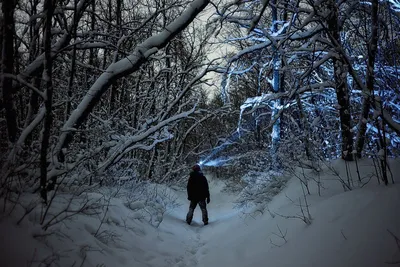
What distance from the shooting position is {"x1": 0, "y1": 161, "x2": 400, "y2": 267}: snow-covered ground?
2.21 metres

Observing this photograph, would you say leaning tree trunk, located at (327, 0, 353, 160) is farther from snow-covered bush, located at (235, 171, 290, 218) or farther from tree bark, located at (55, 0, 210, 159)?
tree bark, located at (55, 0, 210, 159)

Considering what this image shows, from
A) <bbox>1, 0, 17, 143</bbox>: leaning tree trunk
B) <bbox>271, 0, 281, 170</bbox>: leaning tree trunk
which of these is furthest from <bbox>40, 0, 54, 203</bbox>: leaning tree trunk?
<bbox>271, 0, 281, 170</bbox>: leaning tree trunk

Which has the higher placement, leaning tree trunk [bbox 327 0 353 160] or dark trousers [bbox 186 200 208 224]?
leaning tree trunk [bbox 327 0 353 160]

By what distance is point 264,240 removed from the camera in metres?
3.91

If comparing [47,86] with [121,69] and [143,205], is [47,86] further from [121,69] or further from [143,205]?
[143,205]

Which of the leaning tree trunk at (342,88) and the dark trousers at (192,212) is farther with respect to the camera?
the dark trousers at (192,212)

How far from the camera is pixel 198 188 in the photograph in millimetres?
8266

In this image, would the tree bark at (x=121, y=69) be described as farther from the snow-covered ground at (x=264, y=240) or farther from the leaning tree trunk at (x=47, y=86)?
the snow-covered ground at (x=264, y=240)

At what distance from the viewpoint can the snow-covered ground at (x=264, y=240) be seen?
2207 millimetres

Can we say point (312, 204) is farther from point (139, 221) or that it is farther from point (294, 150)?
point (139, 221)

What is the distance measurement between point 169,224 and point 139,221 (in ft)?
4.85

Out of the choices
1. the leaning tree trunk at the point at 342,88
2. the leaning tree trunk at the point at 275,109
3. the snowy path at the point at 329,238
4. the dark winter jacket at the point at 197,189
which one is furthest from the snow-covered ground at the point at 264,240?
the dark winter jacket at the point at 197,189

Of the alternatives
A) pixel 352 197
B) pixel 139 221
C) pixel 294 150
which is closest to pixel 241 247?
pixel 352 197

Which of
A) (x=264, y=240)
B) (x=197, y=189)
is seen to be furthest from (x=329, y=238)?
(x=197, y=189)
